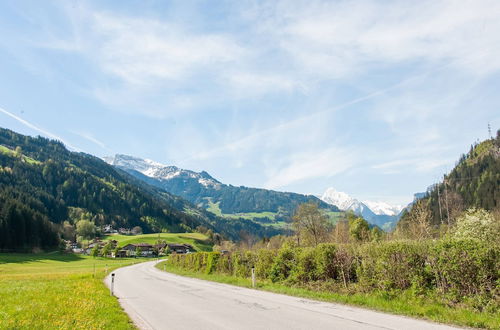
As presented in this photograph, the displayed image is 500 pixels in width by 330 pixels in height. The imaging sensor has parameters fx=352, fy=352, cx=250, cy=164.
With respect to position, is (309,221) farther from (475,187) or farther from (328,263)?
(475,187)

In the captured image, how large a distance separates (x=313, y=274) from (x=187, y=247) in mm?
182612

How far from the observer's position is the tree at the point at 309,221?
63594 mm

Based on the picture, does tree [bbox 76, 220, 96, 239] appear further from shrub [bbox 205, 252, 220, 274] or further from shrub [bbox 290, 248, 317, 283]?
shrub [bbox 290, 248, 317, 283]

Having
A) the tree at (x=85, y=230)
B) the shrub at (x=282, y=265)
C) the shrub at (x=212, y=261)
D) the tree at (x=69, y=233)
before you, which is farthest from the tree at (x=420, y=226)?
the tree at (x=69, y=233)

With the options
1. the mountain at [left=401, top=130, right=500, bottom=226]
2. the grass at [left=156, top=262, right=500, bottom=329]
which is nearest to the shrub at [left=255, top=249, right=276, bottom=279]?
the grass at [left=156, top=262, right=500, bottom=329]

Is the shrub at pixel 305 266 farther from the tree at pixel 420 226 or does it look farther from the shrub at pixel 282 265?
the tree at pixel 420 226

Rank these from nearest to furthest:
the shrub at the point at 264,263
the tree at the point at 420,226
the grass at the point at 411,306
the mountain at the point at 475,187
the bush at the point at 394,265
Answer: the grass at the point at 411,306 → the bush at the point at 394,265 → the shrub at the point at 264,263 → the tree at the point at 420,226 → the mountain at the point at 475,187

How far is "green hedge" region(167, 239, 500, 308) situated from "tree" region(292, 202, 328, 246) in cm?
3968

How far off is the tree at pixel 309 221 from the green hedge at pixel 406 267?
39.7 metres

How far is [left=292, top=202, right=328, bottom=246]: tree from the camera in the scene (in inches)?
2504

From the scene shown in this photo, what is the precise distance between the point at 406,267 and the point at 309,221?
5045cm

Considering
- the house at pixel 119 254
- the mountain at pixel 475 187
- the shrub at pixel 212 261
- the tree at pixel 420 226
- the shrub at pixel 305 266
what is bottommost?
the house at pixel 119 254

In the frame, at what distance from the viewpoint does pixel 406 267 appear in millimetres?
14555

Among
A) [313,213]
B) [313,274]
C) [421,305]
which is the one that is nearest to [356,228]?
[313,213]
